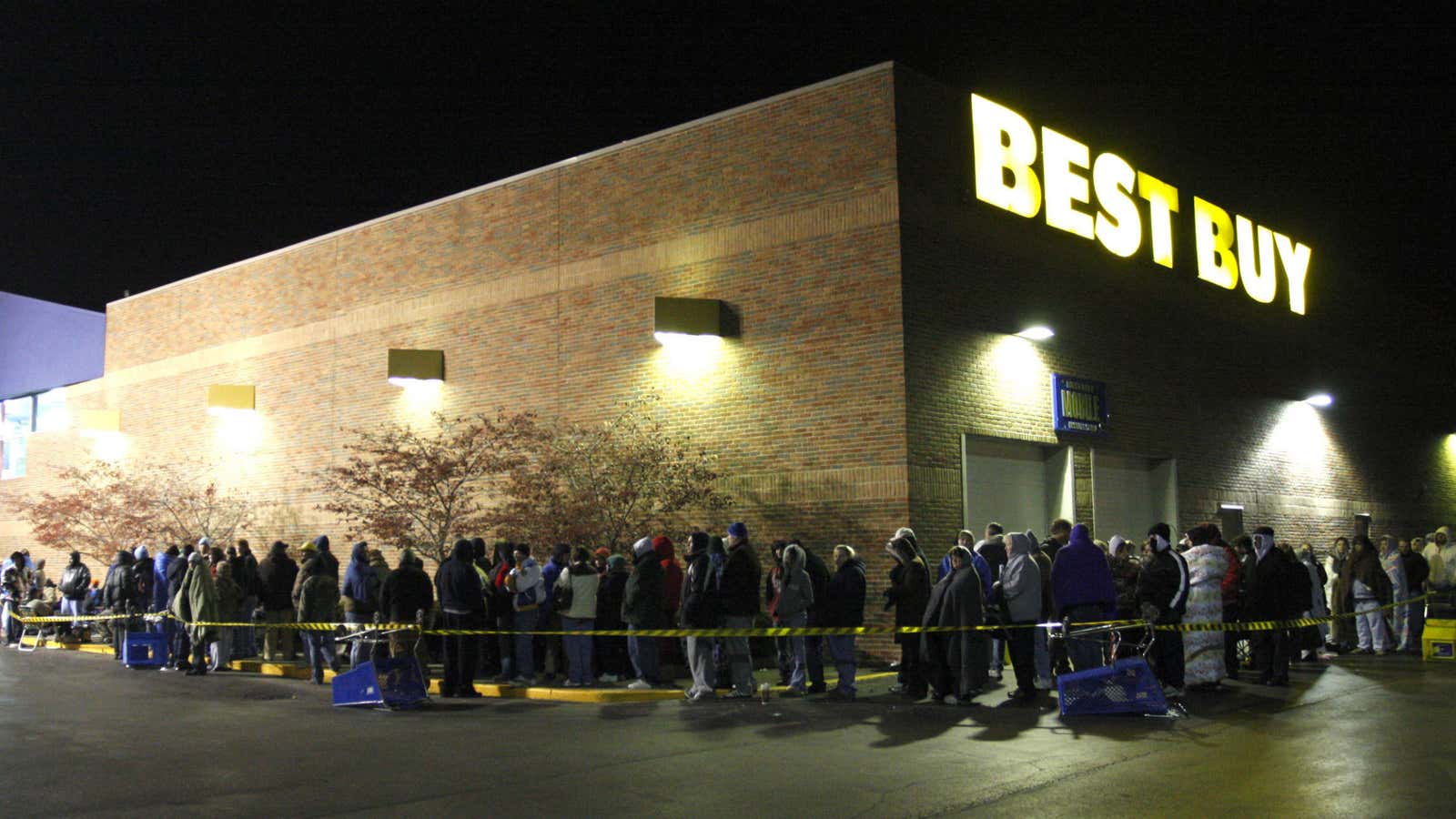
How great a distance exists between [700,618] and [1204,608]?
5.57 m

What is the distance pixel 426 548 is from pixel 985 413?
1010 cm

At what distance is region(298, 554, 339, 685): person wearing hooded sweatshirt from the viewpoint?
56.9 feet

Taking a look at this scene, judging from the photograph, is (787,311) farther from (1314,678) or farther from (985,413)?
(1314,678)

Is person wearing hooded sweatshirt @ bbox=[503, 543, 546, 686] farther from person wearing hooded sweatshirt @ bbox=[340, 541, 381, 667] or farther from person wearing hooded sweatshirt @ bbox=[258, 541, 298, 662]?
person wearing hooded sweatshirt @ bbox=[258, 541, 298, 662]

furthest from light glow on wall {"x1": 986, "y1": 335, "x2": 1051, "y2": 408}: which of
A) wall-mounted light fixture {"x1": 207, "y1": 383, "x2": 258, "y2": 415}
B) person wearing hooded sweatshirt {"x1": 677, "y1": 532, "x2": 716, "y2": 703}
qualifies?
wall-mounted light fixture {"x1": 207, "y1": 383, "x2": 258, "y2": 415}

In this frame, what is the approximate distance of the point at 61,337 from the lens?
3628 centimetres

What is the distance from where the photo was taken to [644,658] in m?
15.4

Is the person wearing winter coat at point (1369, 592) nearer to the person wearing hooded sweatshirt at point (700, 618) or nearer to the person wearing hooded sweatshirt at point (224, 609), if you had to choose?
the person wearing hooded sweatshirt at point (700, 618)

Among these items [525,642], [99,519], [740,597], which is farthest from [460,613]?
[99,519]

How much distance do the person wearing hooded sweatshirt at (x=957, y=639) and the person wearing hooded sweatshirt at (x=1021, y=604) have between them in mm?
354

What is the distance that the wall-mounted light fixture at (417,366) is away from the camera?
24.3 metres

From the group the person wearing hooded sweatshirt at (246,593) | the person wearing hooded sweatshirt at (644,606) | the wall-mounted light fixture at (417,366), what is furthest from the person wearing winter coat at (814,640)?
the wall-mounted light fixture at (417,366)

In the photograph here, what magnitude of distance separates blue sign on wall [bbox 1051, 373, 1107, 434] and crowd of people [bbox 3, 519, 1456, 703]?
443 centimetres

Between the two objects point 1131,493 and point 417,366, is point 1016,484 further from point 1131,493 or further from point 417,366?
point 417,366
